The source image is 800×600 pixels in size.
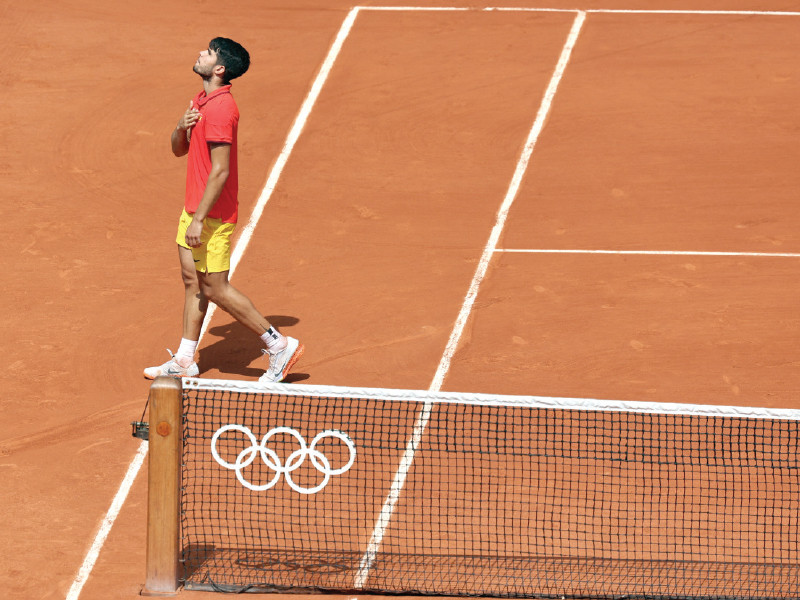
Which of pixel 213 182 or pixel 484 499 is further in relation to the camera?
pixel 213 182

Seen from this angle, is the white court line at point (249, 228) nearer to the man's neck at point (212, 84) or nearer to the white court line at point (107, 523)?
the white court line at point (107, 523)

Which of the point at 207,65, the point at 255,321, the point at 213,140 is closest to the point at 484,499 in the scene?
the point at 255,321

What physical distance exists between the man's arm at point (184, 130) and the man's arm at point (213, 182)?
0.77 feet

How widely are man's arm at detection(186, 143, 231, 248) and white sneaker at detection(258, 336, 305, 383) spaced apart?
1.16 meters

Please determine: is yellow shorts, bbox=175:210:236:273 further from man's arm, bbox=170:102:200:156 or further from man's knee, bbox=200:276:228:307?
man's arm, bbox=170:102:200:156

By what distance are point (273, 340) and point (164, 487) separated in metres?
2.54

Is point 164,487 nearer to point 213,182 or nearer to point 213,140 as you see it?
point 213,182

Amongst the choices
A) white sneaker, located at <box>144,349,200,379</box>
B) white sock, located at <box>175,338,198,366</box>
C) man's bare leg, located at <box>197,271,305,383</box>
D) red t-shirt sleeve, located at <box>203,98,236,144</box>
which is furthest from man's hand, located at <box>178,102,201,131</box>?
white sneaker, located at <box>144,349,200,379</box>

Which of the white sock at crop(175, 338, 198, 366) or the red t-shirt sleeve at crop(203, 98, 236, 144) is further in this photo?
the white sock at crop(175, 338, 198, 366)

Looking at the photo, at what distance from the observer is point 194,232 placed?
10.1m

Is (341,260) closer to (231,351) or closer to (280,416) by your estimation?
(231,351)

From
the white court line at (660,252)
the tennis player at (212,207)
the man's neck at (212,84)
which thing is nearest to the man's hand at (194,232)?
the tennis player at (212,207)

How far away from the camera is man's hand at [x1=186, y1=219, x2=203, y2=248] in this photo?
10.1 meters

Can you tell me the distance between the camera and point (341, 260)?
12898 millimetres
